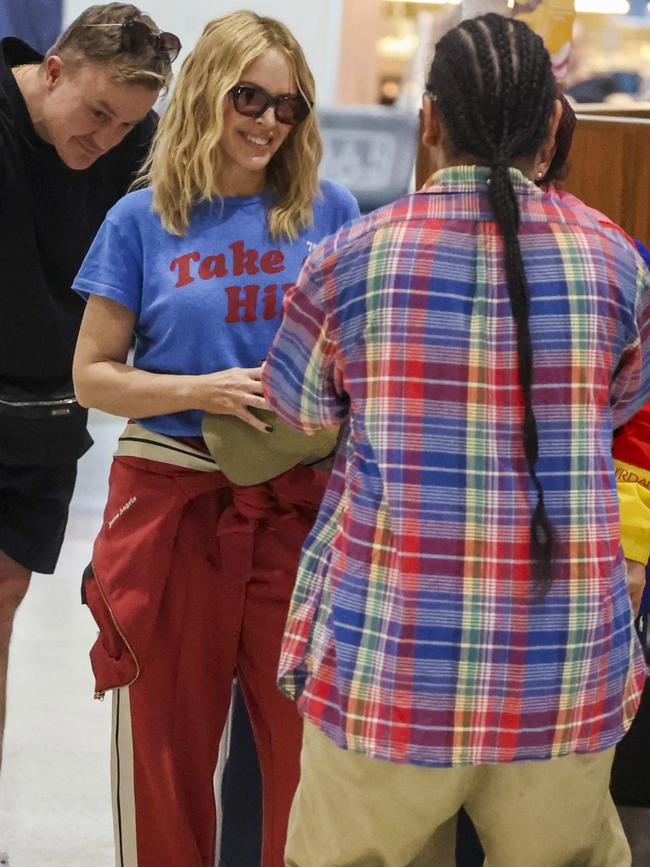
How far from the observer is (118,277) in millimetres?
2006

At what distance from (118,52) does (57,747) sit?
186 centimetres

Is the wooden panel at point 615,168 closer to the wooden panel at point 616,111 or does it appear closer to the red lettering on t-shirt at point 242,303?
the wooden panel at point 616,111

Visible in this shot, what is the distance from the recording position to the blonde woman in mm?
2012

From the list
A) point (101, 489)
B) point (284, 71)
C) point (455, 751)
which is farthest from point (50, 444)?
point (101, 489)

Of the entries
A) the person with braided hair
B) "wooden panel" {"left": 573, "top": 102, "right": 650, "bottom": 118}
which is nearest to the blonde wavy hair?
→ the person with braided hair

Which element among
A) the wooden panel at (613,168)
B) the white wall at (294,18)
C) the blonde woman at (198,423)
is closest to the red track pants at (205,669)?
the blonde woman at (198,423)

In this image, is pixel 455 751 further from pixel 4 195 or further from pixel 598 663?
pixel 4 195

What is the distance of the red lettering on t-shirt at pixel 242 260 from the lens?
6.68 ft

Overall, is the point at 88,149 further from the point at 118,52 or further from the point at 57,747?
the point at 57,747

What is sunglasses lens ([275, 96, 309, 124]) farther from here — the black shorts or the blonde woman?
the black shorts

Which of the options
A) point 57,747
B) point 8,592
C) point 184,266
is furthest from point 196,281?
point 57,747

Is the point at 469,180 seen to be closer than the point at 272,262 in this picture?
Yes

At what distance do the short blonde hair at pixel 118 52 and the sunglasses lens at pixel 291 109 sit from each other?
33 centimetres

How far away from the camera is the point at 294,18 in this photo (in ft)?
24.4
